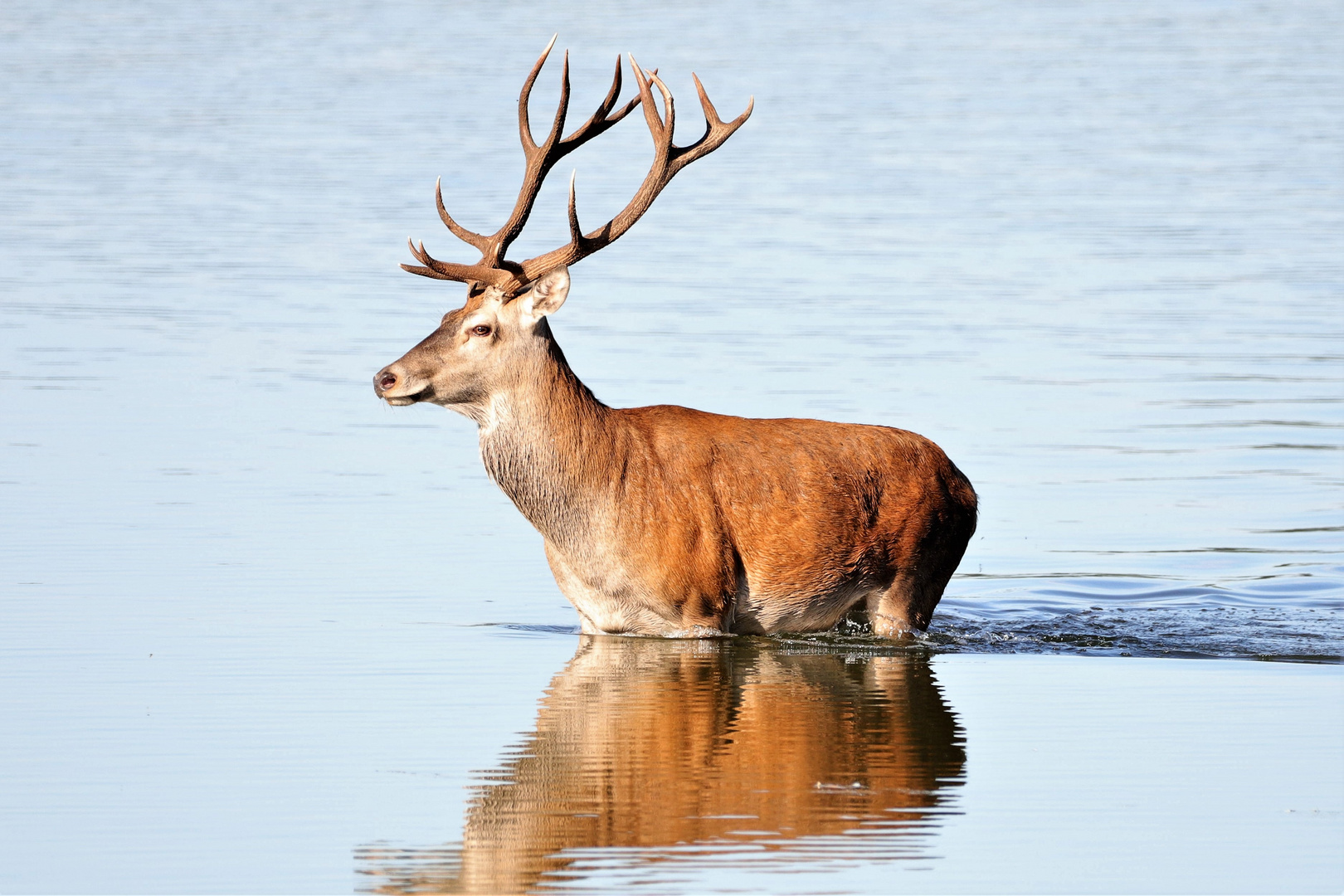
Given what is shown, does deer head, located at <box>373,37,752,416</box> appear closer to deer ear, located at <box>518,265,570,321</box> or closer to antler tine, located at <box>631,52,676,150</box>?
deer ear, located at <box>518,265,570,321</box>

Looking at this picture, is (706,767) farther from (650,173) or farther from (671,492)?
(650,173)

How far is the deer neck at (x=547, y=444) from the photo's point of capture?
11.0 meters

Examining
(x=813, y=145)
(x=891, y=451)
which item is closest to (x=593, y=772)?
(x=891, y=451)

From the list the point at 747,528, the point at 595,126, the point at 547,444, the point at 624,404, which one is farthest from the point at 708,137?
the point at 624,404

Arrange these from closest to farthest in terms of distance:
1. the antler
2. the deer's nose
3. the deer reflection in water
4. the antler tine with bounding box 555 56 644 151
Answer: the deer reflection in water, the deer's nose, the antler, the antler tine with bounding box 555 56 644 151

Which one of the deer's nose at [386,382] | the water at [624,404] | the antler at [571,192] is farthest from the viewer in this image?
the antler at [571,192]

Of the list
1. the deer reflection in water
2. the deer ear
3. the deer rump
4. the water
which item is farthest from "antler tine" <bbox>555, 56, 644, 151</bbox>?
the deer reflection in water

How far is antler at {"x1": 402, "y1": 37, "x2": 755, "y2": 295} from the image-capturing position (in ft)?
36.3

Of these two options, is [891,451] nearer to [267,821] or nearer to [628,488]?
[628,488]

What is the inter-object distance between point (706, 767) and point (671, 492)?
2556mm

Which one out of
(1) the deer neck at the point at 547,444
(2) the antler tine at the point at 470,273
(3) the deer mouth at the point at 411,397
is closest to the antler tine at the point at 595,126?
(2) the antler tine at the point at 470,273

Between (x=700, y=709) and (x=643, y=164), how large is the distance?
825 inches

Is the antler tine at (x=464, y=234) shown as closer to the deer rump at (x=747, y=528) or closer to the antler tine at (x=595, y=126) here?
the antler tine at (x=595, y=126)

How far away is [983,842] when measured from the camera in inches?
302
